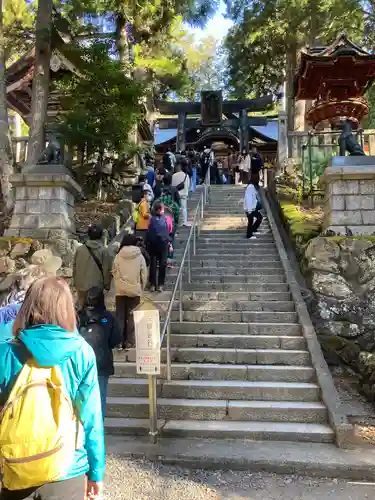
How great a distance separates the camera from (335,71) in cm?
1504

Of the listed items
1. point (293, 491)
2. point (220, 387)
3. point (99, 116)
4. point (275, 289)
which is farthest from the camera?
point (99, 116)

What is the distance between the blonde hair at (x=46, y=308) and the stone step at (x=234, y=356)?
4.16 m

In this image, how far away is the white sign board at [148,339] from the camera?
428cm

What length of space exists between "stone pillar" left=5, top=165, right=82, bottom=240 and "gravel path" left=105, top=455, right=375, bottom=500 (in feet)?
16.3

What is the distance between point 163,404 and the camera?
16.3 ft

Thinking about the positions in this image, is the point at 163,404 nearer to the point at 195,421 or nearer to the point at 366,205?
the point at 195,421

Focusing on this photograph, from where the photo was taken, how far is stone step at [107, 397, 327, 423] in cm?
484

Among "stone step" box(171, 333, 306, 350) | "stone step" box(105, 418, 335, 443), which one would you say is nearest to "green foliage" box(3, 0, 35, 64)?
"stone step" box(171, 333, 306, 350)

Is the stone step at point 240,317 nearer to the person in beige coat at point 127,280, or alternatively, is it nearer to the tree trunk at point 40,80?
the person in beige coat at point 127,280

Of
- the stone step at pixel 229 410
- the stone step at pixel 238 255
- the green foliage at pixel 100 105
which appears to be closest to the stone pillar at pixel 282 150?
the green foliage at pixel 100 105

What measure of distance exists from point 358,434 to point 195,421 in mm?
1699

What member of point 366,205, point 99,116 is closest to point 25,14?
point 99,116

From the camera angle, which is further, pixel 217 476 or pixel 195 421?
pixel 195 421

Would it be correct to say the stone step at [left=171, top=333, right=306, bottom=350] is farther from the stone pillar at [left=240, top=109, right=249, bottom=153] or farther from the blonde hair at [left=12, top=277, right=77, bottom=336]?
the stone pillar at [left=240, top=109, right=249, bottom=153]
